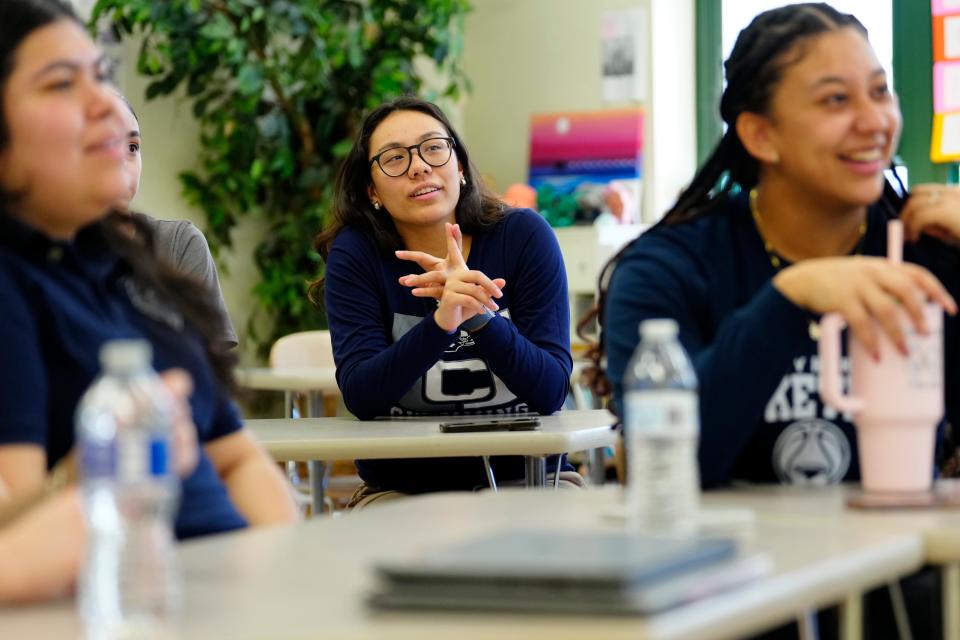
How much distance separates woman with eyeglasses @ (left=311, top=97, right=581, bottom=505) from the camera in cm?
275

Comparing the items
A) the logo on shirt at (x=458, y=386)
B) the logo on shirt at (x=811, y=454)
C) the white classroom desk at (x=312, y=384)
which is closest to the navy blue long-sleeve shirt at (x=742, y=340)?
the logo on shirt at (x=811, y=454)

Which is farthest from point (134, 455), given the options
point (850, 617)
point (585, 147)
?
Result: point (585, 147)

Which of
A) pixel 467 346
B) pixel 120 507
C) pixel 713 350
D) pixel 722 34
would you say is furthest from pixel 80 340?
pixel 722 34

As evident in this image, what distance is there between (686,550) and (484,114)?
5.61 m

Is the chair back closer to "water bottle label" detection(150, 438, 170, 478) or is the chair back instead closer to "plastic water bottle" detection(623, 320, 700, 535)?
"plastic water bottle" detection(623, 320, 700, 535)

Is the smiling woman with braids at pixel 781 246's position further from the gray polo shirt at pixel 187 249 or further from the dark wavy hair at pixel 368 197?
the gray polo shirt at pixel 187 249

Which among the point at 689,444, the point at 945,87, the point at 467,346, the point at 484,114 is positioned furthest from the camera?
the point at 484,114

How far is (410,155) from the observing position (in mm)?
3086

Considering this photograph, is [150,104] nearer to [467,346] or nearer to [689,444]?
[467,346]

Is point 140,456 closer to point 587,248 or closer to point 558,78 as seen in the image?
point 587,248

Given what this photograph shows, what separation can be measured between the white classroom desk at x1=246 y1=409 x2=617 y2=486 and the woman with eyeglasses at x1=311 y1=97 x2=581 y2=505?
141 mm

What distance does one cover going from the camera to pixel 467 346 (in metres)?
2.88

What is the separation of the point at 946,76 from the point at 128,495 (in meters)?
5.15

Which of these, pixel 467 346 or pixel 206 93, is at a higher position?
pixel 206 93
